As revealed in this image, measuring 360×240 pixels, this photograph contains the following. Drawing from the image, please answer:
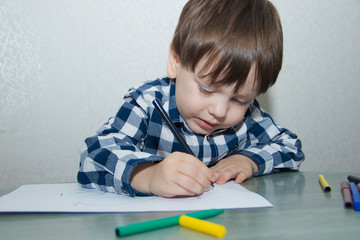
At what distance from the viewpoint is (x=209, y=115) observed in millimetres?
631

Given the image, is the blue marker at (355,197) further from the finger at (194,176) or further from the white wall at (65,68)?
the white wall at (65,68)

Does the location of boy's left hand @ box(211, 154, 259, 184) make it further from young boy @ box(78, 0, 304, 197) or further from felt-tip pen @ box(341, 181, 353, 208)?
felt-tip pen @ box(341, 181, 353, 208)

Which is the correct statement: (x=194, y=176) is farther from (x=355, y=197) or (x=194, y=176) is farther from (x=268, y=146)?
(x=268, y=146)

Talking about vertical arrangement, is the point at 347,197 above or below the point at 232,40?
below

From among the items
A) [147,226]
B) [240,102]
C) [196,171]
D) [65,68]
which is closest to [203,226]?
[147,226]

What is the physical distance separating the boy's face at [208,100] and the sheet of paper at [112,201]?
15 cm

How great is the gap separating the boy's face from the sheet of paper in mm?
146

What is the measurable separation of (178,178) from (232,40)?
279 mm

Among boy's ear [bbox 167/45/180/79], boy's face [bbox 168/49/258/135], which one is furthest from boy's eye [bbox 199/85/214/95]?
boy's ear [bbox 167/45/180/79]

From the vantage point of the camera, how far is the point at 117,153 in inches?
21.8

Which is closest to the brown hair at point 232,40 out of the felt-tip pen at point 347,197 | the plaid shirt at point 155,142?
the plaid shirt at point 155,142

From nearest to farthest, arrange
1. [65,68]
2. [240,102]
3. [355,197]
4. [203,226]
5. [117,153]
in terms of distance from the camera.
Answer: [203,226] < [355,197] < [117,153] < [240,102] < [65,68]

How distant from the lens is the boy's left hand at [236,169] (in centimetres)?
61

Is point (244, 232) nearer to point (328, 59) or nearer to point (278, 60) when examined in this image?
point (278, 60)
